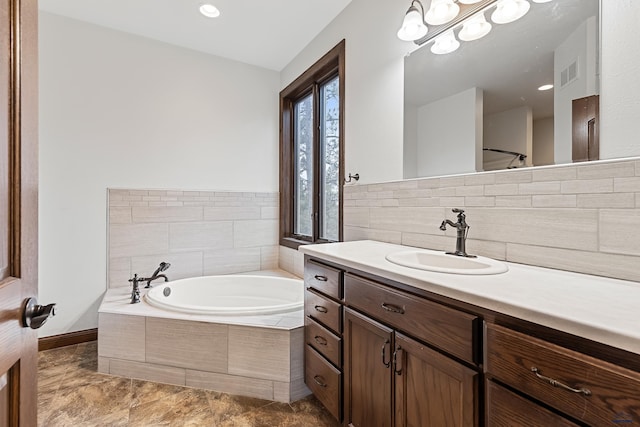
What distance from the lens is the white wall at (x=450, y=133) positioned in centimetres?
149

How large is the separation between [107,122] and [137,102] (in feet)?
1.00

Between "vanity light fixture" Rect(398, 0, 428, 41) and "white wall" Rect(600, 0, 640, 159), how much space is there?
80cm

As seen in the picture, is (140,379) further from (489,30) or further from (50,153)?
(489,30)

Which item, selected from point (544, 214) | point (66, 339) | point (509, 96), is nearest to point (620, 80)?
point (509, 96)

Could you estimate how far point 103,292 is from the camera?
2.59 meters

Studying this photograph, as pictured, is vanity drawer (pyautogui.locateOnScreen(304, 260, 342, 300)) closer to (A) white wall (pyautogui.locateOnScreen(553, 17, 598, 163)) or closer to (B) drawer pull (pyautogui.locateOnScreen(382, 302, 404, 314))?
(B) drawer pull (pyautogui.locateOnScreen(382, 302, 404, 314))

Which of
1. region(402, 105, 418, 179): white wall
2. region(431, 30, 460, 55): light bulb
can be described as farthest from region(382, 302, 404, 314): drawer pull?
region(431, 30, 460, 55): light bulb

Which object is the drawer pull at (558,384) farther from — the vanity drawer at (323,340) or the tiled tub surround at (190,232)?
the tiled tub surround at (190,232)

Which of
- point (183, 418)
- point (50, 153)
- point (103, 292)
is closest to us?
point (183, 418)

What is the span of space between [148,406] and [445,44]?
8.58 feet

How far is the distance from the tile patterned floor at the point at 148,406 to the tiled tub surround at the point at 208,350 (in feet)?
0.19

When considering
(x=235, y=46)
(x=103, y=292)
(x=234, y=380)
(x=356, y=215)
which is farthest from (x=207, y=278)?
(x=235, y=46)

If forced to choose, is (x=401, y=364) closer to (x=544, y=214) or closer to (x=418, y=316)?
(x=418, y=316)

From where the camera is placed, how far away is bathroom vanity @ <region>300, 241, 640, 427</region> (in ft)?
1.95
